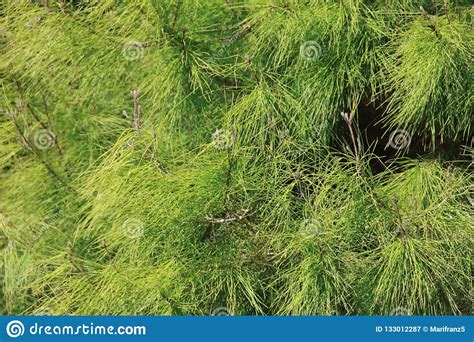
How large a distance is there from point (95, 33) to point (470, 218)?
27.0 inches

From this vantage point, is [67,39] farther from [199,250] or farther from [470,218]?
[470,218]

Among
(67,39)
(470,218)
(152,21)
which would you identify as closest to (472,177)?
(470,218)

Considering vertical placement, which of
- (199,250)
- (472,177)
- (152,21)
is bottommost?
(472,177)

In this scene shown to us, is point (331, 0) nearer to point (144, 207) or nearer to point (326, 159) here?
point (326, 159)

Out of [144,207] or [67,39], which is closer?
[144,207]

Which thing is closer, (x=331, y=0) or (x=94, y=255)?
(x=331, y=0)

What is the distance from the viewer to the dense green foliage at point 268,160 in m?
1.07

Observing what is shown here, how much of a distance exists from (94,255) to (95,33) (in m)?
0.39

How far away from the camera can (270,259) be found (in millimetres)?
1116

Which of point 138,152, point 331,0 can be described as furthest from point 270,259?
point 331,0

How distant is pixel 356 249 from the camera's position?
3.62 feet

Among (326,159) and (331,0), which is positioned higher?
(331,0)

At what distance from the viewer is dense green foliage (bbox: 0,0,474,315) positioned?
1073mm

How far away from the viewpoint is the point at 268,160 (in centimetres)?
114
